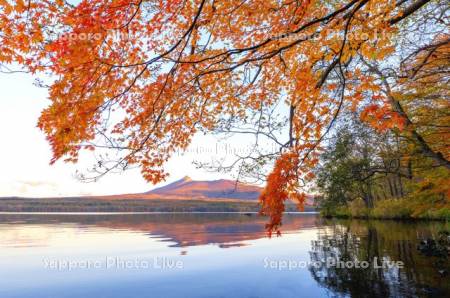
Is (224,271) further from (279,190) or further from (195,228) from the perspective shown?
(195,228)

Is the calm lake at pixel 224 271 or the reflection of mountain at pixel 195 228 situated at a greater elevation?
the calm lake at pixel 224 271

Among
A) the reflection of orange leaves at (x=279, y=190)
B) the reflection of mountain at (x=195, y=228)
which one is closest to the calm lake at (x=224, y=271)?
the reflection of mountain at (x=195, y=228)

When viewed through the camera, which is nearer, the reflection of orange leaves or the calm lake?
the reflection of orange leaves

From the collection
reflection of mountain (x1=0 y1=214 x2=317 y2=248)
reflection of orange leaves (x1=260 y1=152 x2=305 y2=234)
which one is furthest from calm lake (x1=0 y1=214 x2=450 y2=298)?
reflection of orange leaves (x1=260 y1=152 x2=305 y2=234)

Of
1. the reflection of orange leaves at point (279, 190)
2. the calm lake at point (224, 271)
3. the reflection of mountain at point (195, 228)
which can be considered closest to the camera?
the reflection of orange leaves at point (279, 190)

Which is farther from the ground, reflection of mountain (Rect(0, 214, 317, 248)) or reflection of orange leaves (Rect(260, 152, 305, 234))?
reflection of orange leaves (Rect(260, 152, 305, 234))

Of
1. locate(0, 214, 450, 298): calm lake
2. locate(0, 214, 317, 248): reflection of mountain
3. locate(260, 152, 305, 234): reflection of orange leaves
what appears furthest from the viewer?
locate(0, 214, 317, 248): reflection of mountain

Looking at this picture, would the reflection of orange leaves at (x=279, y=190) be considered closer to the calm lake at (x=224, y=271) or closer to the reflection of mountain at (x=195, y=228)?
the calm lake at (x=224, y=271)

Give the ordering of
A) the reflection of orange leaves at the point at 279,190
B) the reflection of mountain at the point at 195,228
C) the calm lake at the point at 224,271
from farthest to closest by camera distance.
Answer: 1. the reflection of mountain at the point at 195,228
2. the calm lake at the point at 224,271
3. the reflection of orange leaves at the point at 279,190

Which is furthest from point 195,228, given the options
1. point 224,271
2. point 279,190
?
point 279,190

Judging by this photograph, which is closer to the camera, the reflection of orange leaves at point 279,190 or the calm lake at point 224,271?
the reflection of orange leaves at point 279,190

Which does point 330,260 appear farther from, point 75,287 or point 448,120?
point 75,287

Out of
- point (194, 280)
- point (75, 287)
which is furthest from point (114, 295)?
point (194, 280)

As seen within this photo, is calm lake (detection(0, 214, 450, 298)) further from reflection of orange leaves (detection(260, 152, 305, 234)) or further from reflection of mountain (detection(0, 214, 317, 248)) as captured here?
reflection of orange leaves (detection(260, 152, 305, 234))
